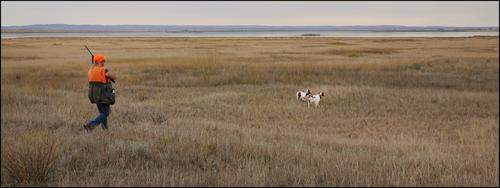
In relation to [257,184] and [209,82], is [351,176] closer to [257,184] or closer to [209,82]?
[257,184]

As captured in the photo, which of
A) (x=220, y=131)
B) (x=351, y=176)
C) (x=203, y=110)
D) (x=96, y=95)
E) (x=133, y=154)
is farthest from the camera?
(x=203, y=110)

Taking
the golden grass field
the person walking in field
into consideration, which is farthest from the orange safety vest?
the golden grass field

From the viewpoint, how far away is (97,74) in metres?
8.93

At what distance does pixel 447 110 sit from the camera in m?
16.1

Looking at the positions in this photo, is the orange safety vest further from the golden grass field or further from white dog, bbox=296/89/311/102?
white dog, bbox=296/89/311/102

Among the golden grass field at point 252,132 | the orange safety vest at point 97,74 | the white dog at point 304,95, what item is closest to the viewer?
the golden grass field at point 252,132

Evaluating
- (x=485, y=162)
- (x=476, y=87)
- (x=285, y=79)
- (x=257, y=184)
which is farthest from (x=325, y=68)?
(x=257, y=184)

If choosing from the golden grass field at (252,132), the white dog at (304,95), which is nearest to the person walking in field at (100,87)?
the golden grass field at (252,132)

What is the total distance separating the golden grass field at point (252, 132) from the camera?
6184 millimetres

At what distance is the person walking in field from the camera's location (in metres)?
8.95

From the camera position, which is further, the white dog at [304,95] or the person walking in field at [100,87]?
the white dog at [304,95]

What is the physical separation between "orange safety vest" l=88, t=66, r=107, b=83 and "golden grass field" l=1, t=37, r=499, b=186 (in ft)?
2.83

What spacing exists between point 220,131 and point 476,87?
14.3 meters

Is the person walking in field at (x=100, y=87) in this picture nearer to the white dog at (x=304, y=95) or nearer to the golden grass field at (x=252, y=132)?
the golden grass field at (x=252, y=132)
